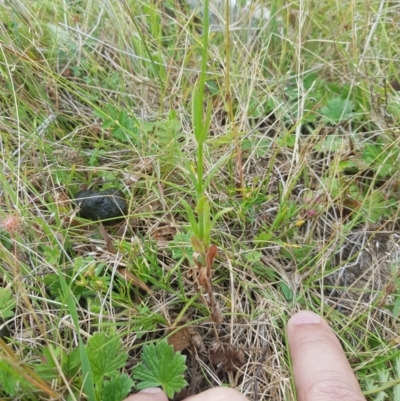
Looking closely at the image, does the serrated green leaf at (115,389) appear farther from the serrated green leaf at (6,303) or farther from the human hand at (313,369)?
the serrated green leaf at (6,303)

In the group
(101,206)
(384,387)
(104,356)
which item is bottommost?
(384,387)

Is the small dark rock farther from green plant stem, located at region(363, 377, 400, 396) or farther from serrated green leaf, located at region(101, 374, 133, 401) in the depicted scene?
green plant stem, located at region(363, 377, 400, 396)

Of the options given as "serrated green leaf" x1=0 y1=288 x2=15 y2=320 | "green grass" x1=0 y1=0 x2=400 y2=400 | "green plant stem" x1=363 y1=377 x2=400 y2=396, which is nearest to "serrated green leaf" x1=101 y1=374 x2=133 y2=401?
"green grass" x1=0 y1=0 x2=400 y2=400

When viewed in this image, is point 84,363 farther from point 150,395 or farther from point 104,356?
point 150,395

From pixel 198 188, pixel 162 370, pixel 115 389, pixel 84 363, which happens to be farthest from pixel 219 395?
pixel 198 188

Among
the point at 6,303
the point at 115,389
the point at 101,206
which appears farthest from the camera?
the point at 101,206

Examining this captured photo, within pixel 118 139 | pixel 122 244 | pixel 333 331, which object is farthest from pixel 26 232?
pixel 333 331
